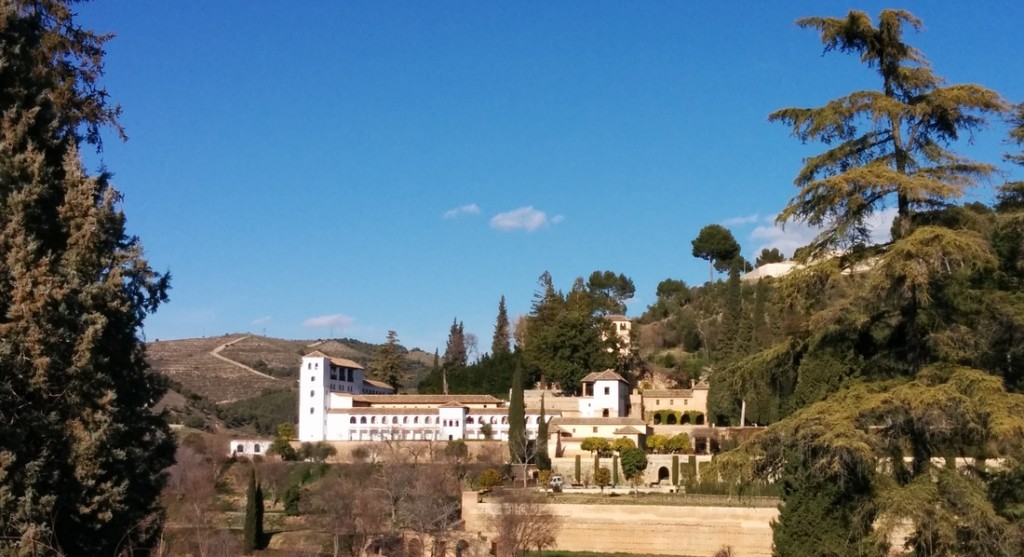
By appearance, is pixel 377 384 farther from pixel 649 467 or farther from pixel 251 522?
pixel 251 522

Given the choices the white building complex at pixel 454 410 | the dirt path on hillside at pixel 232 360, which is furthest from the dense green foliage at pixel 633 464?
the dirt path on hillside at pixel 232 360

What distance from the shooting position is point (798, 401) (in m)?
11.3

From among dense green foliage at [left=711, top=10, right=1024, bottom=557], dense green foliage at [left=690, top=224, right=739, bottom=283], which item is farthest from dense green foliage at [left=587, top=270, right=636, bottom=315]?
dense green foliage at [left=711, top=10, right=1024, bottom=557]

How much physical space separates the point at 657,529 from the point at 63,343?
26762 millimetres

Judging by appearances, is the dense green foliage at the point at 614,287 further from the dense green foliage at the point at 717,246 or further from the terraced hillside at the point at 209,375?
the terraced hillside at the point at 209,375

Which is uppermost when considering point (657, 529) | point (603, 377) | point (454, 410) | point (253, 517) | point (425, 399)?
point (603, 377)

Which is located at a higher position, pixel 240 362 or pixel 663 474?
pixel 240 362

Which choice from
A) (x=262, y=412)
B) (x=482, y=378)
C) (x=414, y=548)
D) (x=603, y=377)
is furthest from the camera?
(x=262, y=412)

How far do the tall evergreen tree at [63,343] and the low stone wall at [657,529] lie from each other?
24.8 metres

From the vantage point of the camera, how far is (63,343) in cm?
773

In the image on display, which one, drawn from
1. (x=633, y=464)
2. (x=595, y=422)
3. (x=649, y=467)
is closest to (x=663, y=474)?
(x=649, y=467)

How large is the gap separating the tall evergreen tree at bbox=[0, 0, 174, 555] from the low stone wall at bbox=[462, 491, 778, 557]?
81.2ft

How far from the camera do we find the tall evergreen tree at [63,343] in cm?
749

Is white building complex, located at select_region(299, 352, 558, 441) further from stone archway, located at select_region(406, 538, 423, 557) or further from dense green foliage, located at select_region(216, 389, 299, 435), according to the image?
dense green foliage, located at select_region(216, 389, 299, 435)
